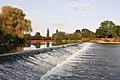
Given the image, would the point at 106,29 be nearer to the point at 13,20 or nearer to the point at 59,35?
the point at 59,35

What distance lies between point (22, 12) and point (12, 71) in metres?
57.8

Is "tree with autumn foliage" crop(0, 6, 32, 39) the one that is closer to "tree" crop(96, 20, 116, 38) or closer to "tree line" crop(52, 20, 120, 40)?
"tree line" crop(52, 20, 120, 40)

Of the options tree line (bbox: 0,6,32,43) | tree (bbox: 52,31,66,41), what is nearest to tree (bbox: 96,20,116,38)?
tree (bbox: 52,31,66,41)

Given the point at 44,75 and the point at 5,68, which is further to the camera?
the point at 44,75

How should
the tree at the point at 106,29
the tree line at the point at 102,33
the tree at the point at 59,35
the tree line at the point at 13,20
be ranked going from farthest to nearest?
the tree at the point at 106,29 → the tree line at the point at 102,33 → the tree at the point at 59,35 → the tree line at the point at 13,20

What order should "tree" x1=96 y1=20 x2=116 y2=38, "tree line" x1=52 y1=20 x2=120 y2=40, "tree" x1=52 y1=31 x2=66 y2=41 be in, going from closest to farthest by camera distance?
"tree" x1=52 y1=31 x2=66 y2=41 → "tree line" x1=52 y1=20 x2=120 y2=40 → "tree" x1=96 y1=20 x2=116 y2=38

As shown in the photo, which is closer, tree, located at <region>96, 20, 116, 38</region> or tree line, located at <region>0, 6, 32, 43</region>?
tree line, located at <region>0, 6, 32, 43</region>

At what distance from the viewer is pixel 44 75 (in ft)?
64.1

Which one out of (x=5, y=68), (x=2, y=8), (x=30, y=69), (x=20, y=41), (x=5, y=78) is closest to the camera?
(x=5, y=78)

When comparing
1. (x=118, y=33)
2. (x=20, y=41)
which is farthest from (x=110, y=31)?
(x=20, y=41)

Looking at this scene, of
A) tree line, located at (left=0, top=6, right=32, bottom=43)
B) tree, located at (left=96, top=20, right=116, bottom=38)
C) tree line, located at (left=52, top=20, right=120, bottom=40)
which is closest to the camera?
tree line, located at (left=0, top=6, right=32, bottom=43)

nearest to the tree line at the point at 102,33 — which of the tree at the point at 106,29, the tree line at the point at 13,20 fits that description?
the tree at the point at 106,29

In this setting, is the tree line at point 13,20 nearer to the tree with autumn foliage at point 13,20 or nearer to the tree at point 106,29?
the tree with autumn foliage at point 13,20

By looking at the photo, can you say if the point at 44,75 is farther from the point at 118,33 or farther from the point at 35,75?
the point at 118,33
